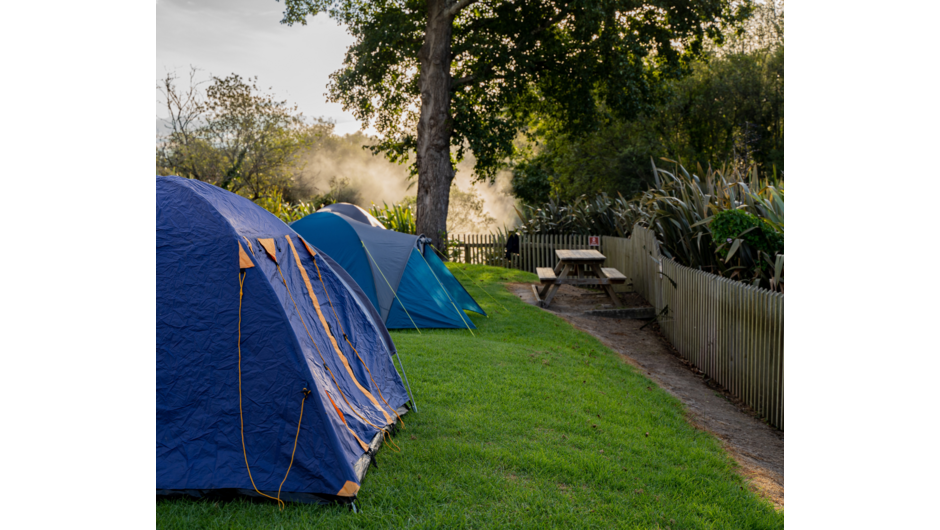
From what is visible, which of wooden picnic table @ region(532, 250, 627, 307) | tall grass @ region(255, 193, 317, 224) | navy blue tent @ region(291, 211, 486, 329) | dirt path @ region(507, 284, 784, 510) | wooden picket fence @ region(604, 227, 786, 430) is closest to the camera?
dirt path @ region(507, 284, 784, 510)

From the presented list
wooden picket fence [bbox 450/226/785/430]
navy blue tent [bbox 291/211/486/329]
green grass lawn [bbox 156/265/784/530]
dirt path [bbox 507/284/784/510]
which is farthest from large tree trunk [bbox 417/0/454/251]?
green grass lawn [bbox 156/265/784/530]

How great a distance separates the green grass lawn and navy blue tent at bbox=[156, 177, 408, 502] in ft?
0.66

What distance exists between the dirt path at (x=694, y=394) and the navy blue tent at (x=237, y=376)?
3215mm

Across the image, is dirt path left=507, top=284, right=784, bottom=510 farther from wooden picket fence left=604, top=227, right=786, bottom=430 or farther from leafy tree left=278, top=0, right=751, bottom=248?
leafy tree left=278, top=0, right=751, bottom=248

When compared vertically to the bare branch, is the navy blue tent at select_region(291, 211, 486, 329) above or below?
below

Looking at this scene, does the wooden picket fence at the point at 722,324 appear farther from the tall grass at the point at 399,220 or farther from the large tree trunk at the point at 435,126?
the tall grass at the point at 399,220

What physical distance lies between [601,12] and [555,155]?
1618cm

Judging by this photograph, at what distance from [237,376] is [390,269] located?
5.58 m

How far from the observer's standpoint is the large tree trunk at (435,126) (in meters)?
14.8

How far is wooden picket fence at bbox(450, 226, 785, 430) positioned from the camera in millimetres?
5871

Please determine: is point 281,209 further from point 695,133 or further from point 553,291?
point 695,133

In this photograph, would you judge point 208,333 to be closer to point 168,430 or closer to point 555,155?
point 168,430
